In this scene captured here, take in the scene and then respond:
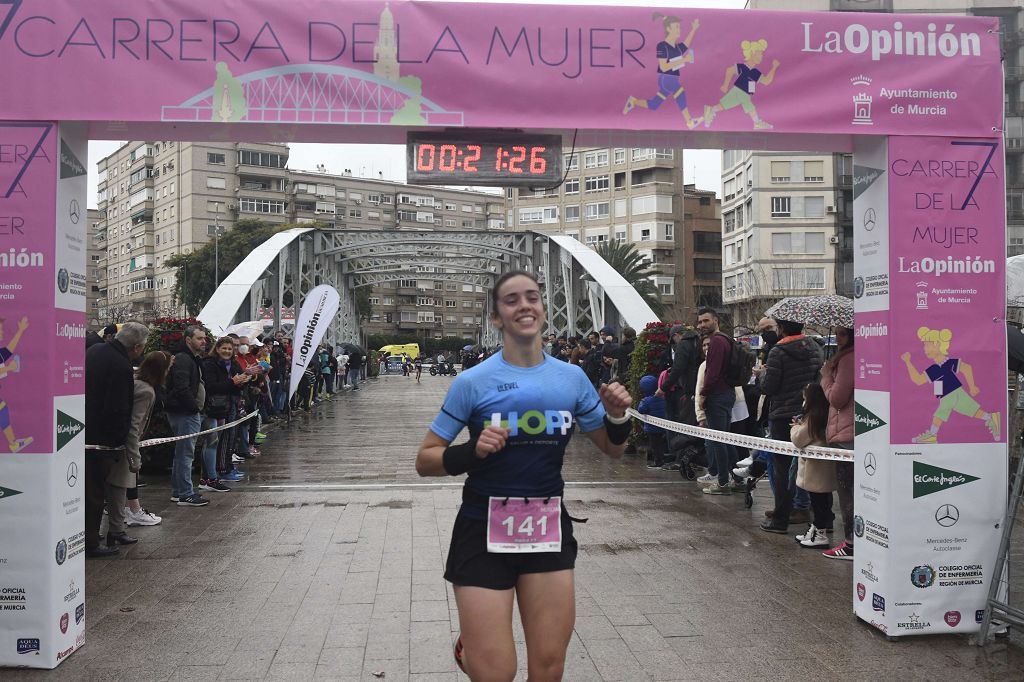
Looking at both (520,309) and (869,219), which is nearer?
(520,309)

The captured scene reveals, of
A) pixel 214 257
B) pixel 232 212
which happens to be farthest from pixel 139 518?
pixel 232 212

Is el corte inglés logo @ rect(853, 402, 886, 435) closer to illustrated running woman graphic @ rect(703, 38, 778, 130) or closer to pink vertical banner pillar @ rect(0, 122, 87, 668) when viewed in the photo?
illustrated running woman graphic @ rect(703, 38, 778, 130)

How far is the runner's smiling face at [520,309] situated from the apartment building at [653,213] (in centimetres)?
7857

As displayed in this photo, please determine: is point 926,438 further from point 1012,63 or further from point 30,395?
point 1012,63

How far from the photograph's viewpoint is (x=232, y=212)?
295 ft

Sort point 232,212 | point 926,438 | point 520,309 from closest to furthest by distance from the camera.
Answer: point 520,309, point 926,438, point 232,212

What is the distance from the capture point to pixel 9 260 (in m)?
4.94

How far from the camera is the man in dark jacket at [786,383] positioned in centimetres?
819

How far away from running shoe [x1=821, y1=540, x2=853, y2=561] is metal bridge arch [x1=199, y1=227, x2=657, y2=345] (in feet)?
50.7

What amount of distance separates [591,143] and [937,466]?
8.99 feet

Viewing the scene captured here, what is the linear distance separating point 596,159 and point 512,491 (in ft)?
290

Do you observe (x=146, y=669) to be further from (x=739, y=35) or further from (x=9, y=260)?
(x=739, y=35)

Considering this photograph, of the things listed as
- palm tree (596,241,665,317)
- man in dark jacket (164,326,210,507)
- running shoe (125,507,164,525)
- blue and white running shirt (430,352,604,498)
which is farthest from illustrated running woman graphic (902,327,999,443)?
palm tree (596,241,665,317)

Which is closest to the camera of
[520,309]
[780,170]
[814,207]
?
[520,309]
